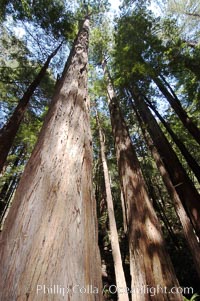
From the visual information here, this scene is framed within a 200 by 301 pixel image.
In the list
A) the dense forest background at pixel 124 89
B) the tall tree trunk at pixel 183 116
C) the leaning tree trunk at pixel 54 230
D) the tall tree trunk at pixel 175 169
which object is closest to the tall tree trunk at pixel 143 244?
the dense forest background at pixel 124 89

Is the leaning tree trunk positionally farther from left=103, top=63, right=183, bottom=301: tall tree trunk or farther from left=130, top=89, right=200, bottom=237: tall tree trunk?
left=130, top=89, right=200, bottom=237: tall tree trunk

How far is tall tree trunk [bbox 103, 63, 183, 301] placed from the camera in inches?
74.1

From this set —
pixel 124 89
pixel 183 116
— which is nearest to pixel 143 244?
pixel 183 116

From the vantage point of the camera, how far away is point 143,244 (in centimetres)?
220

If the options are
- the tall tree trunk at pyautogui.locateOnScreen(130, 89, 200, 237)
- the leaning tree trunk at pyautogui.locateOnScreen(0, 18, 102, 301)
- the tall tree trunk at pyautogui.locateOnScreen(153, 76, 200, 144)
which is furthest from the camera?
the tall tree trunk at pyautogui.locateOnScreen(153, 76, 200, 144)

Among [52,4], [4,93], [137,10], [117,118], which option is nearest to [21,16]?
[52,4]

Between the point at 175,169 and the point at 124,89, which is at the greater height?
the point at 124,89

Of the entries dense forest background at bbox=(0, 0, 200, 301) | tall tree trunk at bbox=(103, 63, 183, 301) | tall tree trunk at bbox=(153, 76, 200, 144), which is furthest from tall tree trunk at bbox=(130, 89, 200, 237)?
tall tree trunk at bbox=(103, 63, 183, 301)

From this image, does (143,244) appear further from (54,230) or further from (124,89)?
(124,89)

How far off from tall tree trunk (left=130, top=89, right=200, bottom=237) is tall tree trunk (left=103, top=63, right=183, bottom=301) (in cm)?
265

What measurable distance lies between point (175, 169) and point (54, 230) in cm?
581

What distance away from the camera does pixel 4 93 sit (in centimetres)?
1002

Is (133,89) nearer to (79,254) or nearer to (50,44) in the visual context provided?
(50,44)

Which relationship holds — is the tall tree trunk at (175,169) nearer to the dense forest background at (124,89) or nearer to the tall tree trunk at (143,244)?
the dense forest background at (124,89)
